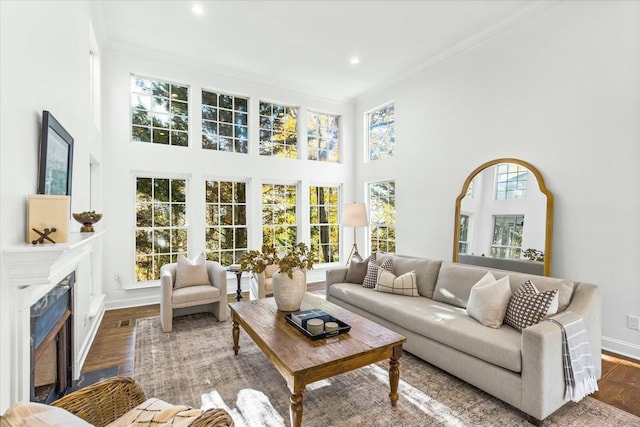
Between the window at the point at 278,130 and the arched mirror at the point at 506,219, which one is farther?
the window at the point at 278,130

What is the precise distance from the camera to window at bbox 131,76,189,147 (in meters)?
4.77

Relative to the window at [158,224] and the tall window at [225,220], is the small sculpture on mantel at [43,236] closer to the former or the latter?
the window at [158,224]

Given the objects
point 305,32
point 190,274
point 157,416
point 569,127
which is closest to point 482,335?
point 157,416

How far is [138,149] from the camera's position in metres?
4.68

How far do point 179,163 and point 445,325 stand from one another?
4.39 m

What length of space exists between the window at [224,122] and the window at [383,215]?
267 cm

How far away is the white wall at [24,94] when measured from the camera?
52.6 inches

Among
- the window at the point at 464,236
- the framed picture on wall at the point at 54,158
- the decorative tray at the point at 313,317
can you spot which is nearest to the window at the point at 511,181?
the window at the point at 464,236

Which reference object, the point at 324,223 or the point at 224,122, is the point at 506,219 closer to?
the point at 324,223

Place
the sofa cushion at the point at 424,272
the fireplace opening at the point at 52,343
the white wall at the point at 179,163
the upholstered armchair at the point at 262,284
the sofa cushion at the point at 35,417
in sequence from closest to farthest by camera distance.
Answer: the sofa cushion at the point at 35,417 < the fireplace opening at the point at 52,343 < the sofa cushion at the point at 424,272 < the upholstered armchair at the point at 262,284 < the white wall at the point at 179,163

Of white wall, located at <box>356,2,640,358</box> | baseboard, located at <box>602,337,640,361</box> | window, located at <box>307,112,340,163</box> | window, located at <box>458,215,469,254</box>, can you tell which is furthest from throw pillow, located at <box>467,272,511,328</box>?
window, located at <box>307,112,340,163</box>

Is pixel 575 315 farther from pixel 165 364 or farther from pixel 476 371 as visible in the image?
pixel 165 364

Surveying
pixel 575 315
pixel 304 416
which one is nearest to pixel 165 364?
pixel 304 416

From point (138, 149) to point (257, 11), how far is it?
8.57 feet
